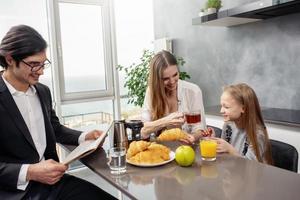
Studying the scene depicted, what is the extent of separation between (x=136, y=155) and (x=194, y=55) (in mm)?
2562

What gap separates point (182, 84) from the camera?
6.85 ft

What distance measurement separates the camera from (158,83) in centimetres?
201

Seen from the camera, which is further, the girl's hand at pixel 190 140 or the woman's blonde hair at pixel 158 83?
the woman's blonde hair at pixel 158 83

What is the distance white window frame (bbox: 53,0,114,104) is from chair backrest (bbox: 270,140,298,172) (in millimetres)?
2918

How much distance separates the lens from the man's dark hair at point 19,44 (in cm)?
137

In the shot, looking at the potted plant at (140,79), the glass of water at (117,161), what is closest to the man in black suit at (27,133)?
the glass of water at (117,161)

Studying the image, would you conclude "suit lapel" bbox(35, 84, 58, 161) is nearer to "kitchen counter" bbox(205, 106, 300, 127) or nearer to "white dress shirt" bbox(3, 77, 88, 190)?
"white dress shirt" bbox(3, 77, 88, 190)

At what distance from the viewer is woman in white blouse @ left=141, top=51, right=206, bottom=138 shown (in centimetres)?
196

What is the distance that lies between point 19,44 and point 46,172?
25.9 inches

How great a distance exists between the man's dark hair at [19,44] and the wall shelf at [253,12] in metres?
1.70

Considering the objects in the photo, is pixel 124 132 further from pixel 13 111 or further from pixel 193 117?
pixel 13 111

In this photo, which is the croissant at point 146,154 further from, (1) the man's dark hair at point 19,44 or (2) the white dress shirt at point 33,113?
(1) the man's dark hair at point 19,44

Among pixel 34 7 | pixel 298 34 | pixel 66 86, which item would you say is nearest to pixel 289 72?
pixel 298 34

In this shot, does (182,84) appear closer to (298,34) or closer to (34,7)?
(298,34)
